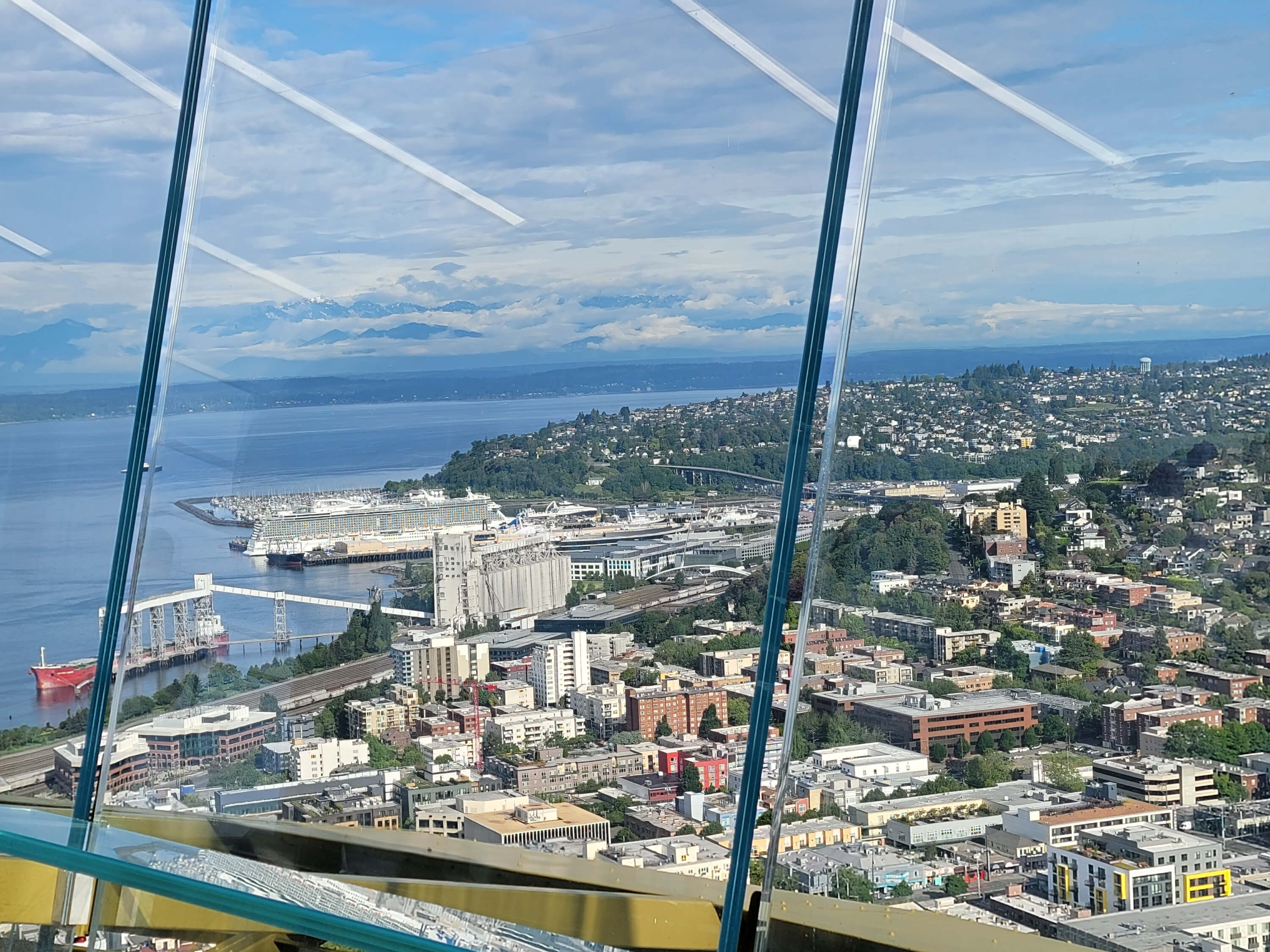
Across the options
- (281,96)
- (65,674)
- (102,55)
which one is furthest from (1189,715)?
(102,55)

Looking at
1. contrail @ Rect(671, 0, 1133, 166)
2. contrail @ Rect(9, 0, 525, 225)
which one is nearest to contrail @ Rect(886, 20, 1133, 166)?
contrail @ Rect(671, 0, 1133, 166)

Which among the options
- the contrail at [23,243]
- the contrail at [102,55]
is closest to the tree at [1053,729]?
the contrail at [102,55]

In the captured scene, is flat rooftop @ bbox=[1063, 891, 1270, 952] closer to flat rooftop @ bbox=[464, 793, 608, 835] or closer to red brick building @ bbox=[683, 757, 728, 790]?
red brick building @ bbox=[683, 757, 728, 790]

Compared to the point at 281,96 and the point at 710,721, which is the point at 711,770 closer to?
the point at 710,721

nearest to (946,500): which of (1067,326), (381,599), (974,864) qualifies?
(1067,326)

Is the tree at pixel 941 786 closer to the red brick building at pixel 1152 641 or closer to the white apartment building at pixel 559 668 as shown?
the red brick building at pixel 1152 641

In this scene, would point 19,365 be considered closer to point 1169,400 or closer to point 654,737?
point 654,737
